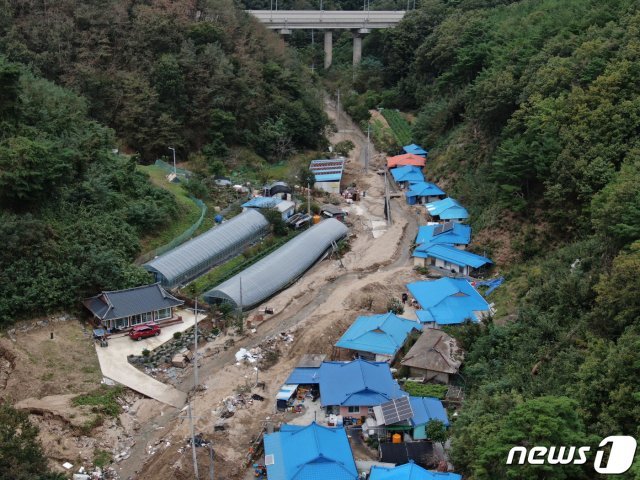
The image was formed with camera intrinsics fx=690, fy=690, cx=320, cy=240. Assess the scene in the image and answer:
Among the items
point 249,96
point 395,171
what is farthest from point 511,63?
point 249,96

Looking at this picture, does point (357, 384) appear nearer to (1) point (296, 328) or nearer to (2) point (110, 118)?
(1) point (296, 328)

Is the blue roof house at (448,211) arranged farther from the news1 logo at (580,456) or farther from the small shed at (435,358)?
the news1 logo at (580,456)

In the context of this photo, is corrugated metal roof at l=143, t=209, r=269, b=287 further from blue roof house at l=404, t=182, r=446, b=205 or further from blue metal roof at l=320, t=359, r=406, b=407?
blue roof house at l=404, t=182, r=446, b=205

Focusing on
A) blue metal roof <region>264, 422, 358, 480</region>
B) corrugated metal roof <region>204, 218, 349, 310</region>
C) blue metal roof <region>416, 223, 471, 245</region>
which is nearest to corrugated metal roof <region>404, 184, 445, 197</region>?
blue metal roof <region>416, 223, 471, 245</region>

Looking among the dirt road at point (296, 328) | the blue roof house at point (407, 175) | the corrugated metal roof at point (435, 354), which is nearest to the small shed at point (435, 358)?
the corrugated metal roof at point (435, 354)

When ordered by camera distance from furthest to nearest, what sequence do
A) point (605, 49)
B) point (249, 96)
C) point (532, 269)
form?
point (249, 96) → point (605, 49) → point (532, 269)

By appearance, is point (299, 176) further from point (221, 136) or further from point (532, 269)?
point (532, 269)
